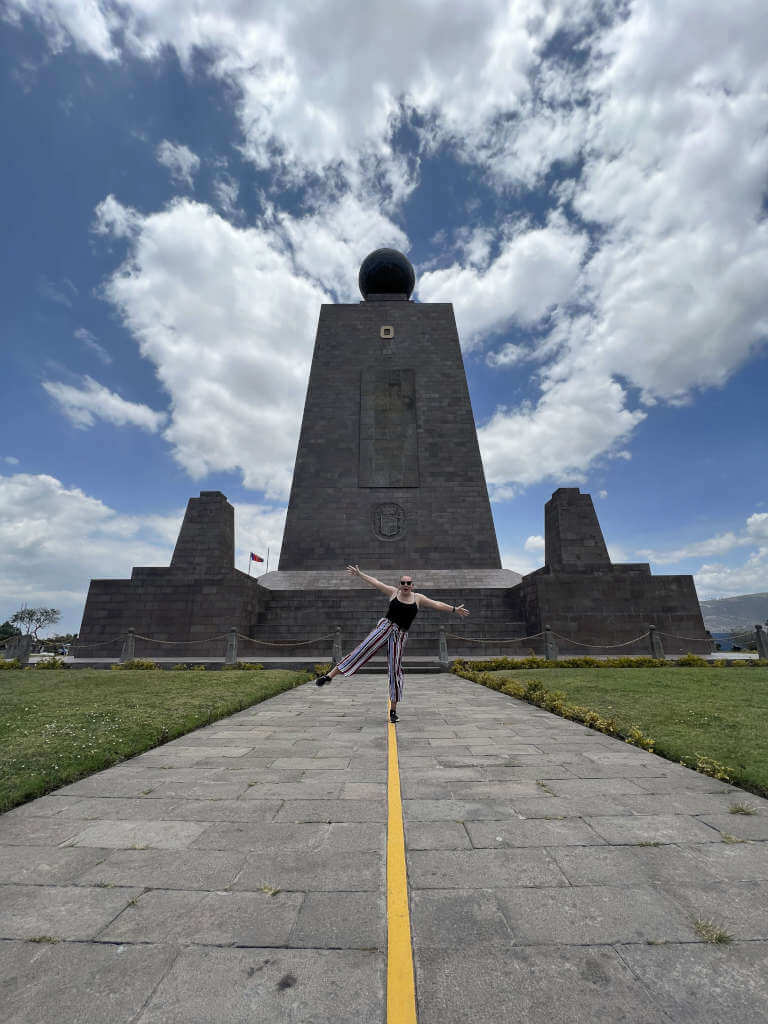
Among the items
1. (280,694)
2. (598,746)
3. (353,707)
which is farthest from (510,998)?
(280,694)

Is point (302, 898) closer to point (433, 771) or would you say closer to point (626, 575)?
point (433, 771)

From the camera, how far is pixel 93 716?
6.42 m

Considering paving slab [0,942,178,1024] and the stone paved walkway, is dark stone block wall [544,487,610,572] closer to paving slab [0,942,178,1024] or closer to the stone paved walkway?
the stone paved walkway

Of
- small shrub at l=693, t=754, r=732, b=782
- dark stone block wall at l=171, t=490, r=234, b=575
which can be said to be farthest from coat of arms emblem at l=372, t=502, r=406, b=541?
small shrub at l=693, t=754, r=732, b=782

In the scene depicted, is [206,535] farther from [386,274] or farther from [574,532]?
[386,274]

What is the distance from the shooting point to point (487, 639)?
742 inches

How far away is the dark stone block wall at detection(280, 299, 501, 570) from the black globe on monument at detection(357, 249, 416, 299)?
185 centimetres

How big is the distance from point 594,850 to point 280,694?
26.8ft

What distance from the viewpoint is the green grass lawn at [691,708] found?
15.0ft

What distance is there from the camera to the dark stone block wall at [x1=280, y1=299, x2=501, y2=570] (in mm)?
25219

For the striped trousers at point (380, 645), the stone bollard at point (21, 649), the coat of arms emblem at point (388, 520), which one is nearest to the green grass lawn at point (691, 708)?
the striped trousers at point (380, 645)

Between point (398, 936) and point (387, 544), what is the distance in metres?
23.2

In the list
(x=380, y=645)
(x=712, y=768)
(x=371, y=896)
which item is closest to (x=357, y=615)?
(x=380, y=645)

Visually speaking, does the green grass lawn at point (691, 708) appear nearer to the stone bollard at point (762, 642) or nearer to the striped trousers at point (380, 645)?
the striped trousers at point (380, 645)
